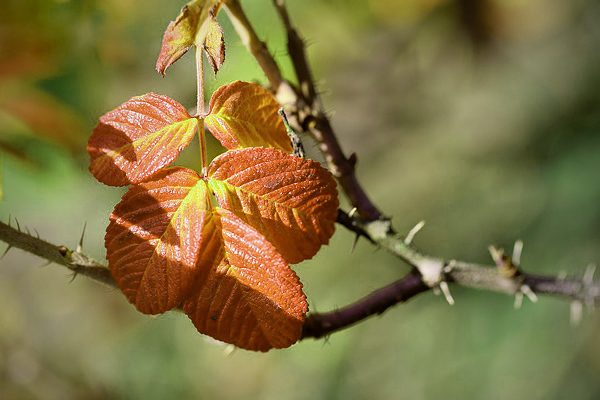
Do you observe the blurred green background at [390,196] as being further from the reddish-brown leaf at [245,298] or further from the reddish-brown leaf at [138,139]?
the reddish-brown leaf at [245,298]

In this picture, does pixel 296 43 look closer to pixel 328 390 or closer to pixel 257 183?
pixel 257 183

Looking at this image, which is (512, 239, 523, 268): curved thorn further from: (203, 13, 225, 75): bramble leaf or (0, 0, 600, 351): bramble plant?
(203, 13, 225, 75): bramble leaf

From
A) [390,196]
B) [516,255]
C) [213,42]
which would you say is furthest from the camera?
[390,196]

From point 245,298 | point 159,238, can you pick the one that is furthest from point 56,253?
point 245,298

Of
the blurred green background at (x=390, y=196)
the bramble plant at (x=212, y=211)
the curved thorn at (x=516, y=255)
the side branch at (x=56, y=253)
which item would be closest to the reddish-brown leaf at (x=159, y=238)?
the bramble plant at (x=212, y=211)

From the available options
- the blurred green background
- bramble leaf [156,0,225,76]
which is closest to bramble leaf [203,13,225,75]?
bramble leaf [156,0,225,76]

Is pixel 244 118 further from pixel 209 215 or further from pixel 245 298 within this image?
pixel 245 298
